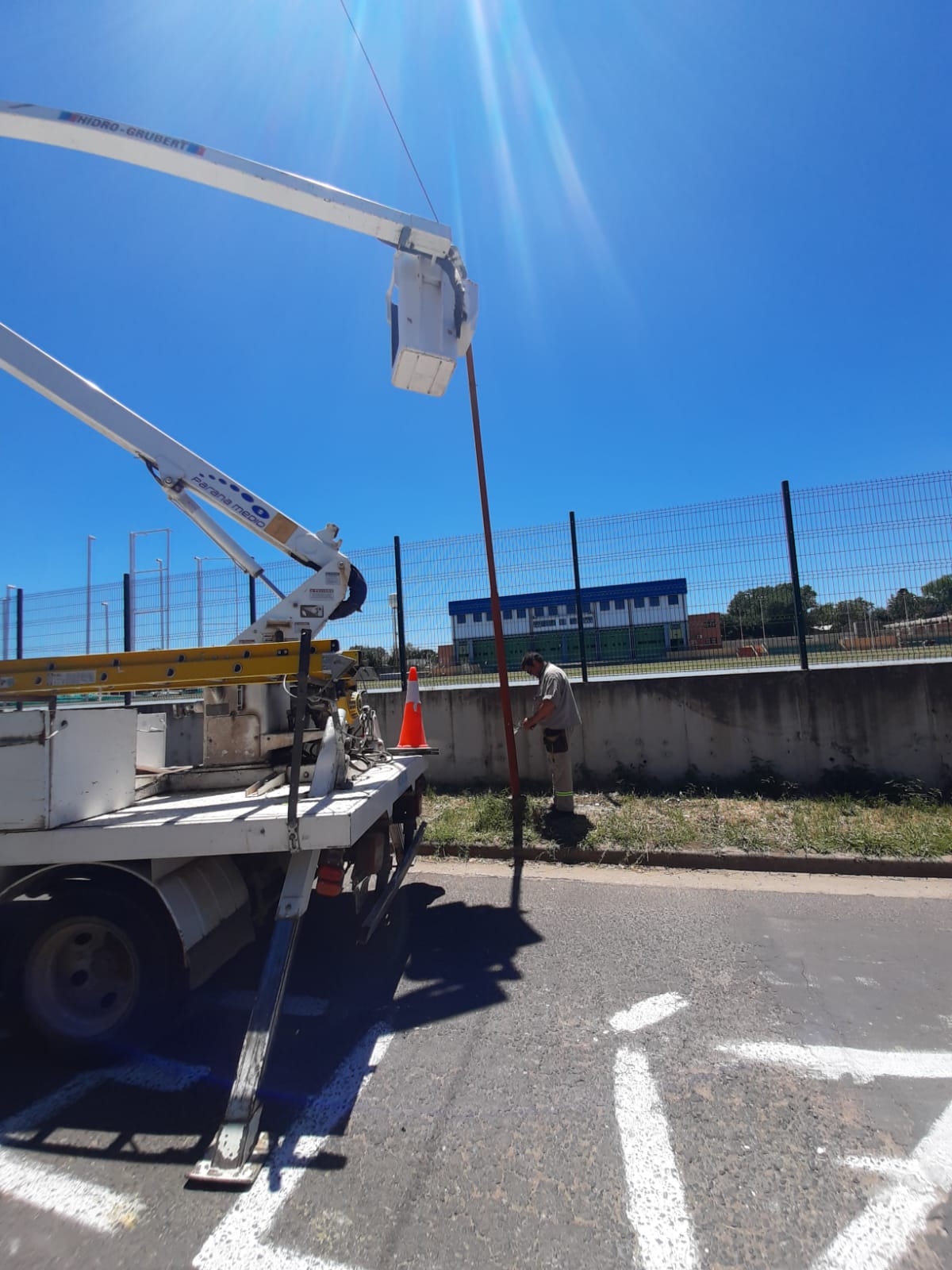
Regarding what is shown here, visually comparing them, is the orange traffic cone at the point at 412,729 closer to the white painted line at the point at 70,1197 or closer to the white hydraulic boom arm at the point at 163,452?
the white hydraulic boom arm at the point at 163,452

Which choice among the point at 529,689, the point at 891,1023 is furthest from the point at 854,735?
the point at 891,1023

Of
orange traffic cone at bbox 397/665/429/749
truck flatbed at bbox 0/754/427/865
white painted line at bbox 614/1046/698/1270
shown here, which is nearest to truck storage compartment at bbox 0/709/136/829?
truck flatbed at bbox 0/754/427/865

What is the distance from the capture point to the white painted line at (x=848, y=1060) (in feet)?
9.38

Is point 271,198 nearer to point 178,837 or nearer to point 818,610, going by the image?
point 178,837

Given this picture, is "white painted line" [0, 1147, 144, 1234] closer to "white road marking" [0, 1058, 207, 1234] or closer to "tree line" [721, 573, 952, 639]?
"white road marking" [0, 1058, 207, 1234]

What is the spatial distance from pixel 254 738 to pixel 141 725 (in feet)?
4.91

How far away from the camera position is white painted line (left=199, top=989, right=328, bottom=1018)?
3.60 meters

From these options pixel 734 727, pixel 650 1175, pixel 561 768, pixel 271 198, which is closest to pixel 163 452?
pixel 271 198

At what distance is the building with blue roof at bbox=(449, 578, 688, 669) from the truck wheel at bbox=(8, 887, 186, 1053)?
5776 millimetres

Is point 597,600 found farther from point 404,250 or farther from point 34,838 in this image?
point 34,838

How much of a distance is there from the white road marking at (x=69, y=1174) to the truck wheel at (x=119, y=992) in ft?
0.59

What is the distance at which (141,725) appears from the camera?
5.43 m

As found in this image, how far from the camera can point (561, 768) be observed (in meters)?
6.86

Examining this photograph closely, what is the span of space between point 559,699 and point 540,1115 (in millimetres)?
4431
